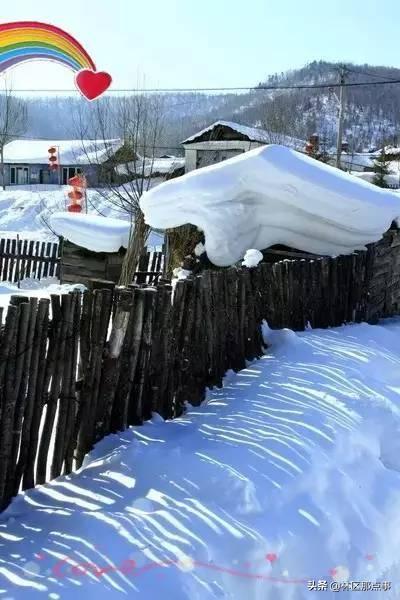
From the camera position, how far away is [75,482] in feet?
10.8

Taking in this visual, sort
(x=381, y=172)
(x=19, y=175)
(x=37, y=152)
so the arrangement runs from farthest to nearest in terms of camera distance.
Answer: (x=37, y=152) → (x=19, y=175) → (x=381, y=172)

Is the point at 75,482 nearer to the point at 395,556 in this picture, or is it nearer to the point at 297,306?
the point at 395,556

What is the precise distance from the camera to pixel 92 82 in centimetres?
961

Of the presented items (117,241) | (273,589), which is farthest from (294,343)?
(117,241)

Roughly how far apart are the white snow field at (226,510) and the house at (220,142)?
70.9 feet

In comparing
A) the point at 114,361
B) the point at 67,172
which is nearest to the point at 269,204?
the point at 114,361

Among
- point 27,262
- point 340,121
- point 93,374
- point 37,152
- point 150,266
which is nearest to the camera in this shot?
point 93,374

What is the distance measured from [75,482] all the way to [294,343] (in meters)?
2.91

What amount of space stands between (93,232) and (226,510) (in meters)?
10.6

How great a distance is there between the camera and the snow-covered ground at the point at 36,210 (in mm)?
30347

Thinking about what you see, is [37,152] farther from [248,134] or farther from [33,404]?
[33,404]

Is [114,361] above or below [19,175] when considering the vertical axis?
below

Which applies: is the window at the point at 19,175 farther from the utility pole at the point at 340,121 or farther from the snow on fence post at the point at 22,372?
the snow on fence post at the point at 22,372

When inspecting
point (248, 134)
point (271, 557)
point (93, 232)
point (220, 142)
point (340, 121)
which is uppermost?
point (340, 121)
